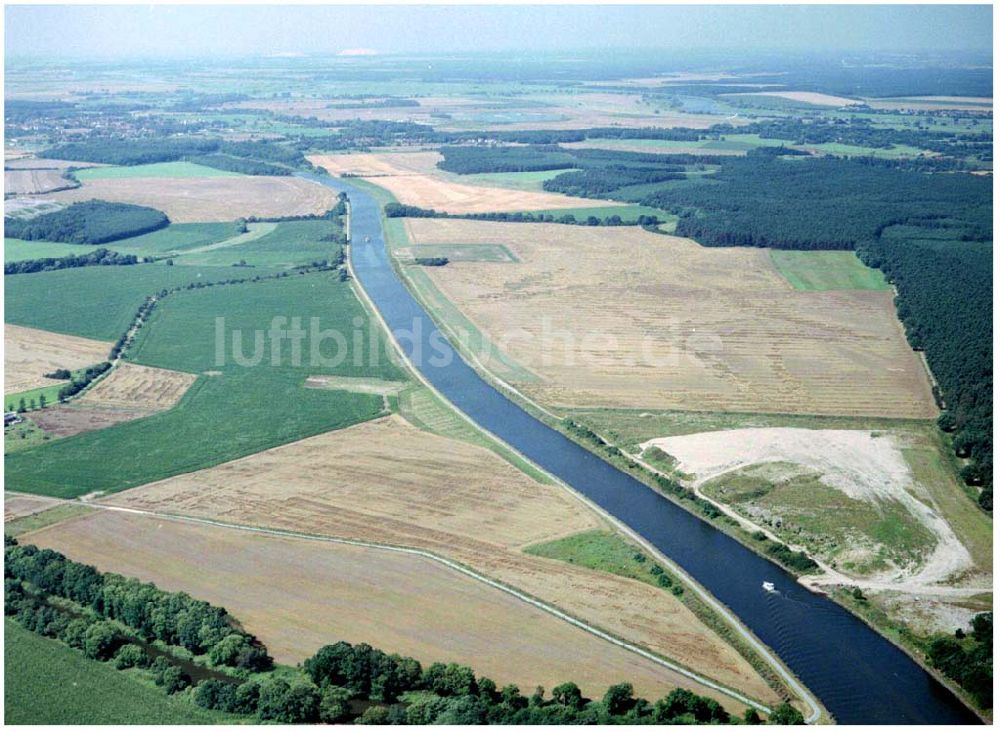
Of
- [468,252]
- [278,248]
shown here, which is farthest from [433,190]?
[468,252]

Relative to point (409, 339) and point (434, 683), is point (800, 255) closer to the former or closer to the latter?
point (409, 339)

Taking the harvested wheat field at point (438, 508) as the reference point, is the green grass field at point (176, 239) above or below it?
above

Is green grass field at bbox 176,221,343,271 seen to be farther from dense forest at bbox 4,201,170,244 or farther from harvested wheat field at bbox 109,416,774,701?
harvested wheat field at bbox 109,416,774,701

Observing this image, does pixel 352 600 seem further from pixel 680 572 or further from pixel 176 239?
pixel 176 239

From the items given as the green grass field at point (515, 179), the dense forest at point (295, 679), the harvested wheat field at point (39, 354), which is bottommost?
the dense forest at point (295, 679)

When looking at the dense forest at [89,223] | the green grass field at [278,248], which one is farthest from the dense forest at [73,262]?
the dense forest at [89,223]

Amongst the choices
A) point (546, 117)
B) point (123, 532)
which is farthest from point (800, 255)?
point (546, 117)

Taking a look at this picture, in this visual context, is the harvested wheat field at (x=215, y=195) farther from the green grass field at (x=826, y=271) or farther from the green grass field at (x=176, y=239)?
the green grass field at (x=826, y=271)
